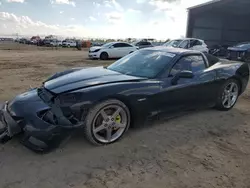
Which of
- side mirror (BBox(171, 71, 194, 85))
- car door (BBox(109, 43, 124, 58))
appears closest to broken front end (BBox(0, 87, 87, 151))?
side mirror (BBox(171, 71, 194, 85))

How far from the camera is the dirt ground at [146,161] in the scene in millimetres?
2715

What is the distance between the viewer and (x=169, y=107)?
4031 mm

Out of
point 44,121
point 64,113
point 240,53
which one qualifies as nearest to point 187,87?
point 64,113

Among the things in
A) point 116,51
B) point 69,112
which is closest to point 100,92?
point 69,112

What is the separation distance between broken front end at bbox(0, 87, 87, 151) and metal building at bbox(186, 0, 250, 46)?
2326 cm

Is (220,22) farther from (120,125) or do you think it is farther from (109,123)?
(109,123)

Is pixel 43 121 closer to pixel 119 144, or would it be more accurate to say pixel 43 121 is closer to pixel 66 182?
pixel 66 182

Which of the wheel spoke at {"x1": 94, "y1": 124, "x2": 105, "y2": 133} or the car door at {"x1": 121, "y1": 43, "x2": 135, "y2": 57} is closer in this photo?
the wheel spoke at {"x1": 94, "y1": 124, "x2": 105, "y2": 133}

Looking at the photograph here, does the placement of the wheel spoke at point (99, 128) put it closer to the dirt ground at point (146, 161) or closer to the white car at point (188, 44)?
the dirt ground at point (146, 161)

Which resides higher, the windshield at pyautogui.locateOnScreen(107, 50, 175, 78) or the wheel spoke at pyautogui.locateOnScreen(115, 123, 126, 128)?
the windshield at pyautogui.locateOnScreen(107, 50, 175, 78)

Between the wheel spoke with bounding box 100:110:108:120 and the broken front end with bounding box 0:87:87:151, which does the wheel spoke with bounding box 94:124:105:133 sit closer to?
the wheel spoke with bounding box 100:110:108:120

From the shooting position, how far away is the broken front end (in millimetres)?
3066

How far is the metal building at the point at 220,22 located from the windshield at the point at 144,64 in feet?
70.4

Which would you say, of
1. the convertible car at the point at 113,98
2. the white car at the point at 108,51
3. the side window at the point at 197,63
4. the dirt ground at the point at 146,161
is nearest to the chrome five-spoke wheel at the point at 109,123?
the convertible car at the point at 113,98
